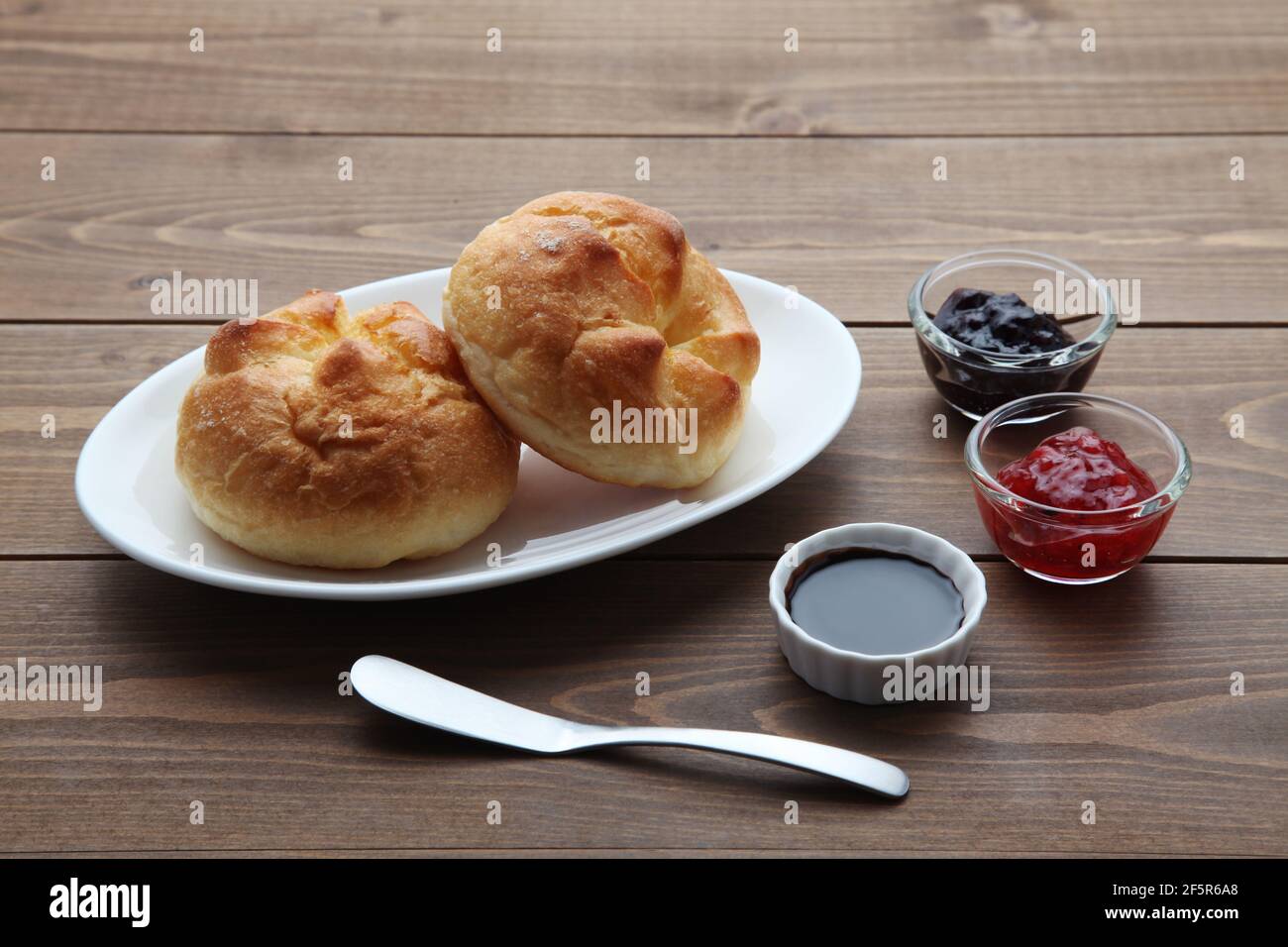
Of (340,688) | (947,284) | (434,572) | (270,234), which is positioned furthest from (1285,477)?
(270,234)

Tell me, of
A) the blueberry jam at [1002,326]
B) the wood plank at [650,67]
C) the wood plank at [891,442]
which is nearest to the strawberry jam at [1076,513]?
the wood plank at [891,442]

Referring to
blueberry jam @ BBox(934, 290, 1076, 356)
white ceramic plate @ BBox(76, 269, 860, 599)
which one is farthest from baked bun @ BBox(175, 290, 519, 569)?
blueberry jam @ BBox(934, 290, 1076, 356)

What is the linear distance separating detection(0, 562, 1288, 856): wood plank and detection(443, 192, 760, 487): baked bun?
20 centimetres

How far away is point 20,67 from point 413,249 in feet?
4.19

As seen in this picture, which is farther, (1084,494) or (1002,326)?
(1002,326)

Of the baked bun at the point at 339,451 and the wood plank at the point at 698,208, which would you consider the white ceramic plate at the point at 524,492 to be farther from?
the wood plank at the point at 698,208

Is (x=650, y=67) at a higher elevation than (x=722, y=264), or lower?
higher

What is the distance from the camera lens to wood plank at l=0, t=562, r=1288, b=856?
1.62 metres

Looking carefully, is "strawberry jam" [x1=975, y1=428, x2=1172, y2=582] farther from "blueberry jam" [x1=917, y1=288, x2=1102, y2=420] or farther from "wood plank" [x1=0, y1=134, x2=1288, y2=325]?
"wood plank" [x1=0, y1=134, x2=1288, y2=325]

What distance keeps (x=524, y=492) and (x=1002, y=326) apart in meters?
0.84

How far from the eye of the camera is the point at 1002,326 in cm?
215

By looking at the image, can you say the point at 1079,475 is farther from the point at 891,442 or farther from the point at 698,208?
the point at 698,208

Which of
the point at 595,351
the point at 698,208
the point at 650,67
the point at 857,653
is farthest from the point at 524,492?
the point at 650,67

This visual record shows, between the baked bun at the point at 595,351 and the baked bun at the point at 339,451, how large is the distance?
8 centimetres
